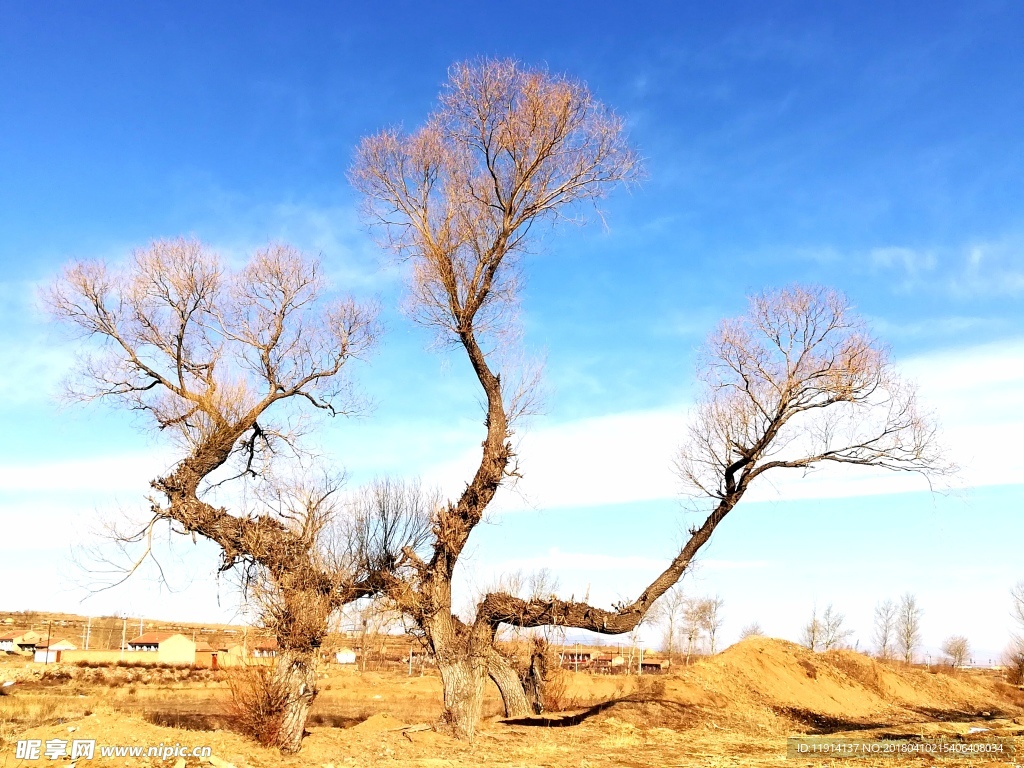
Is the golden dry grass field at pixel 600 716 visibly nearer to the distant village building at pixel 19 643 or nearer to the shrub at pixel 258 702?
the shrub at pixel 258 702

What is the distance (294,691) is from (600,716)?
8769 mm

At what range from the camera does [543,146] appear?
645 inches

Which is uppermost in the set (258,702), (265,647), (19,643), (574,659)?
(265,647)

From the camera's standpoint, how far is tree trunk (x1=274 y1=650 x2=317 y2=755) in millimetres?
13688

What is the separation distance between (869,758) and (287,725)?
430 inches

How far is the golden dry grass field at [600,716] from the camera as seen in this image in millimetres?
13398

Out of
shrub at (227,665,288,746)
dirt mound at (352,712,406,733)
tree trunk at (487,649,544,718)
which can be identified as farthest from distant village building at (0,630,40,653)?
shrub at (227,665,288,746)

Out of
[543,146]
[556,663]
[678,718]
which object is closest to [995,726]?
[678,718]

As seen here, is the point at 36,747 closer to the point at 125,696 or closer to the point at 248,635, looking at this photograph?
the point at 248,635

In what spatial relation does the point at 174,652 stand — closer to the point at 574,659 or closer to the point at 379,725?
the point at 574,659

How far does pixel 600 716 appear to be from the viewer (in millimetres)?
19547

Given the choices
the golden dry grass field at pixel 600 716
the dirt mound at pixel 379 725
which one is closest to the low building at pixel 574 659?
the golden dry grass field at pixel 600 716

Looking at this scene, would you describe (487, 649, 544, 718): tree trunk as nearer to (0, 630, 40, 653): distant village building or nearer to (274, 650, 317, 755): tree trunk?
(274, 650, 317, 755): tree trunk

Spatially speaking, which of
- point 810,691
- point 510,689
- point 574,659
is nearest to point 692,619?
point 574,659
